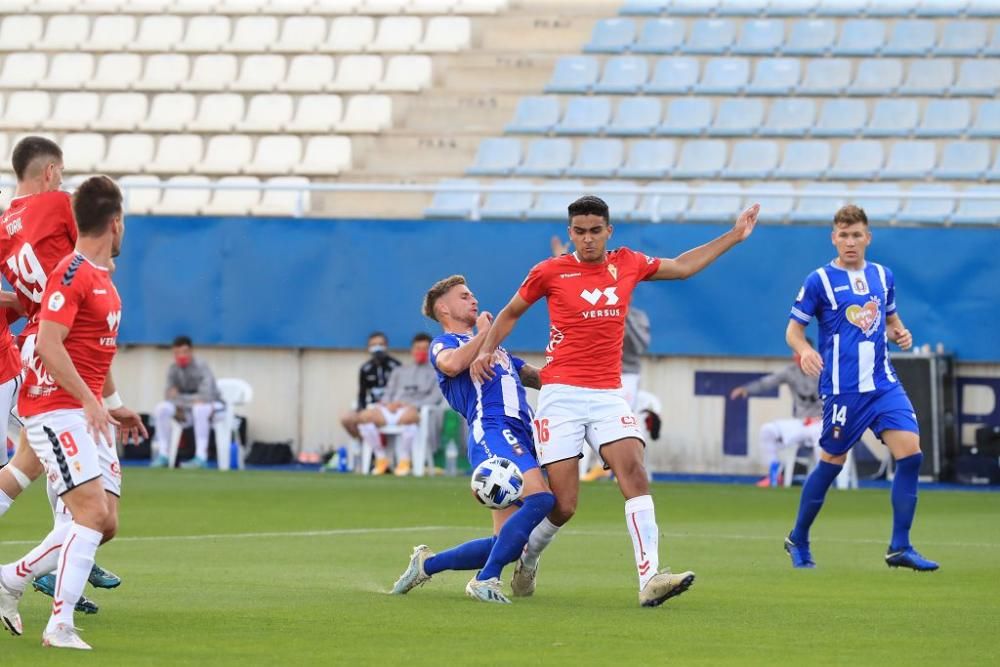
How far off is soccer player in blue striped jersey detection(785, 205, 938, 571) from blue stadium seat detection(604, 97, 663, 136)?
15.5m

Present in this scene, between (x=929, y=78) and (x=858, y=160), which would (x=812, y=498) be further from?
(x=929, y=78)

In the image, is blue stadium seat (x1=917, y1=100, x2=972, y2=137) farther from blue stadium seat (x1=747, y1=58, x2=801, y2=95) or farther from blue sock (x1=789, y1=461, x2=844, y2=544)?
blue sock (x1=789, y1=461, x2=844, y2=544)

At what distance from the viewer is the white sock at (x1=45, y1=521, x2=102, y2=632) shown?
25.0 ft

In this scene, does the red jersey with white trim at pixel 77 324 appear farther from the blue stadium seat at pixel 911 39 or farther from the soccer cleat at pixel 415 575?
the blue stadium seat at pixel 911 39

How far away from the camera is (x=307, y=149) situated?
29422mm

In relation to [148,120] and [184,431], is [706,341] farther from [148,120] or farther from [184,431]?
[148,120]

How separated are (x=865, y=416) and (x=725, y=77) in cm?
1659

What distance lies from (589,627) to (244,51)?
24810 millimetres

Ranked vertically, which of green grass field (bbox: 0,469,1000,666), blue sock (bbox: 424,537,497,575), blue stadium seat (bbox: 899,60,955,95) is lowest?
green grass field (bbox: 0,469,1000,666)

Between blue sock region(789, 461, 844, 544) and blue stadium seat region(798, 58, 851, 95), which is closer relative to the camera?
blue sock region(789, 461, 844, 544)

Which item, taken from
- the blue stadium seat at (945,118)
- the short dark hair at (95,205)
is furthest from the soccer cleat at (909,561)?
the blue stadium seat at (945,118)

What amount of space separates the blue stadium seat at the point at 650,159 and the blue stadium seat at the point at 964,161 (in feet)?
12.4

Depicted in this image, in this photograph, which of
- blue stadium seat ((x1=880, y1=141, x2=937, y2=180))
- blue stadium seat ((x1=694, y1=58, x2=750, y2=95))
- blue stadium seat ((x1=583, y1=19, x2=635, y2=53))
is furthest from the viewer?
blue stadium seat ((x1=583, y1=19, x2=635, y2=53))

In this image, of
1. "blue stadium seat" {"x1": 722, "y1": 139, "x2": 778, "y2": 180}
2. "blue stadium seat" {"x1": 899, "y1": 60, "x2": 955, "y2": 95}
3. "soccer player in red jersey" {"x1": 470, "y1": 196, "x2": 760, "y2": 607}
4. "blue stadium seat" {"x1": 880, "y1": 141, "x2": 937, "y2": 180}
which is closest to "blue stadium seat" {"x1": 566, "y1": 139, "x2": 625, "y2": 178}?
"blue stadium seat" {"x1": 722, "y1": 139, "x2": 778, "y2": 180}
